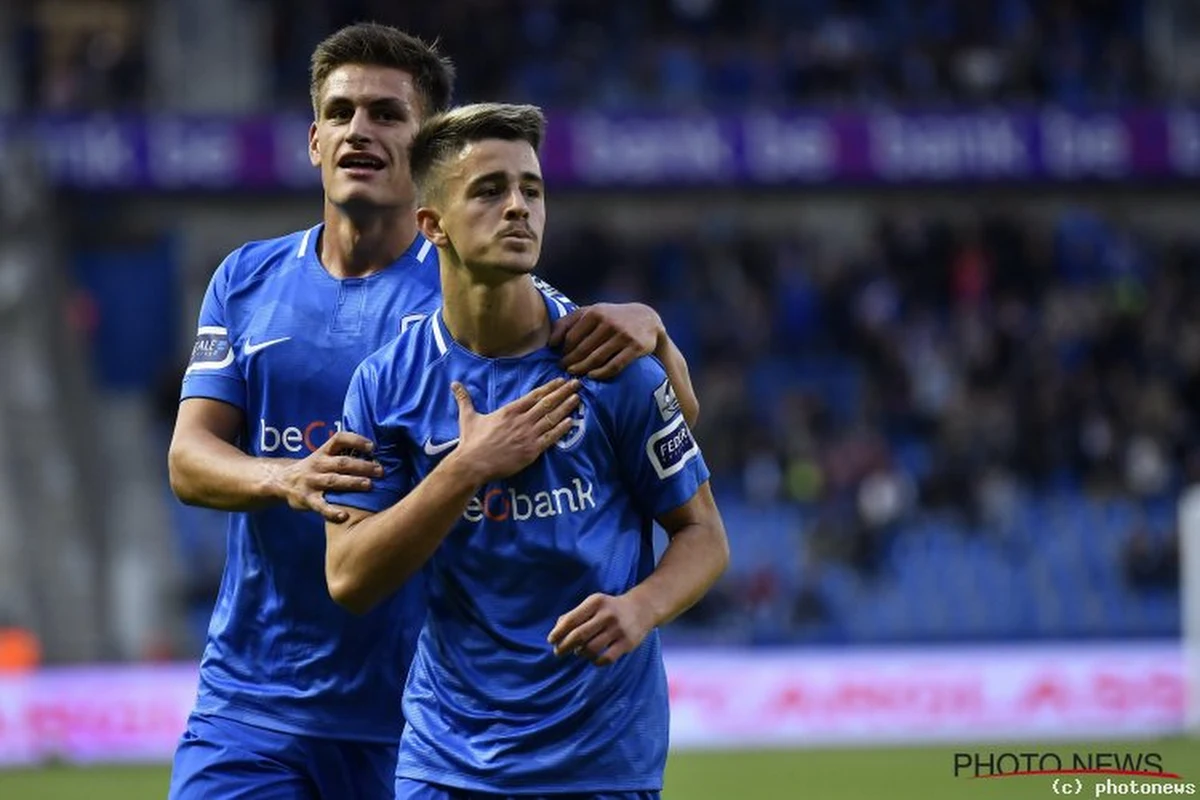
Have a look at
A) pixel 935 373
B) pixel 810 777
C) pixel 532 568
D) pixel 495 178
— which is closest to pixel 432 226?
pixel 495 178

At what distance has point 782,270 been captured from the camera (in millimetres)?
22109

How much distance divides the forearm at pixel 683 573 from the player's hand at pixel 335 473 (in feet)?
1.88

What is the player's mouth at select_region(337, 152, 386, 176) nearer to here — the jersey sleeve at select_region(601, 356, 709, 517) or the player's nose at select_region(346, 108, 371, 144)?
the player's nose at select_region(346, 108, 371, 144)

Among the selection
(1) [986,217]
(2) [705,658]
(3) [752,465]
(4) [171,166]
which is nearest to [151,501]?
(4) [171,166]

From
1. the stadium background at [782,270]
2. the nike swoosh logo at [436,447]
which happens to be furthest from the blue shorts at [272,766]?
the stadium background at [782,270]

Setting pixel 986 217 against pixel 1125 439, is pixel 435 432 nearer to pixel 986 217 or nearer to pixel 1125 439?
pixel 1125 439

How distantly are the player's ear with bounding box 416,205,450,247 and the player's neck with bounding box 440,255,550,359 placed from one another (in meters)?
0.04

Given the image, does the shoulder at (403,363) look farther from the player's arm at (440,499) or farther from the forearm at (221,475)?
the forearm at (221,475)

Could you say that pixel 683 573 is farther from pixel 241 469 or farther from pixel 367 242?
pixel 367 242

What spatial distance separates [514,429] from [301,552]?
3.19 ft

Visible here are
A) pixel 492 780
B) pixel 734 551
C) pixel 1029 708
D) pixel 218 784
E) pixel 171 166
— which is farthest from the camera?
pixel 171 166

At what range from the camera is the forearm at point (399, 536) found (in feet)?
13.1

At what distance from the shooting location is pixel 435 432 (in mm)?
4184

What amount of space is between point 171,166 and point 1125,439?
9758mm
